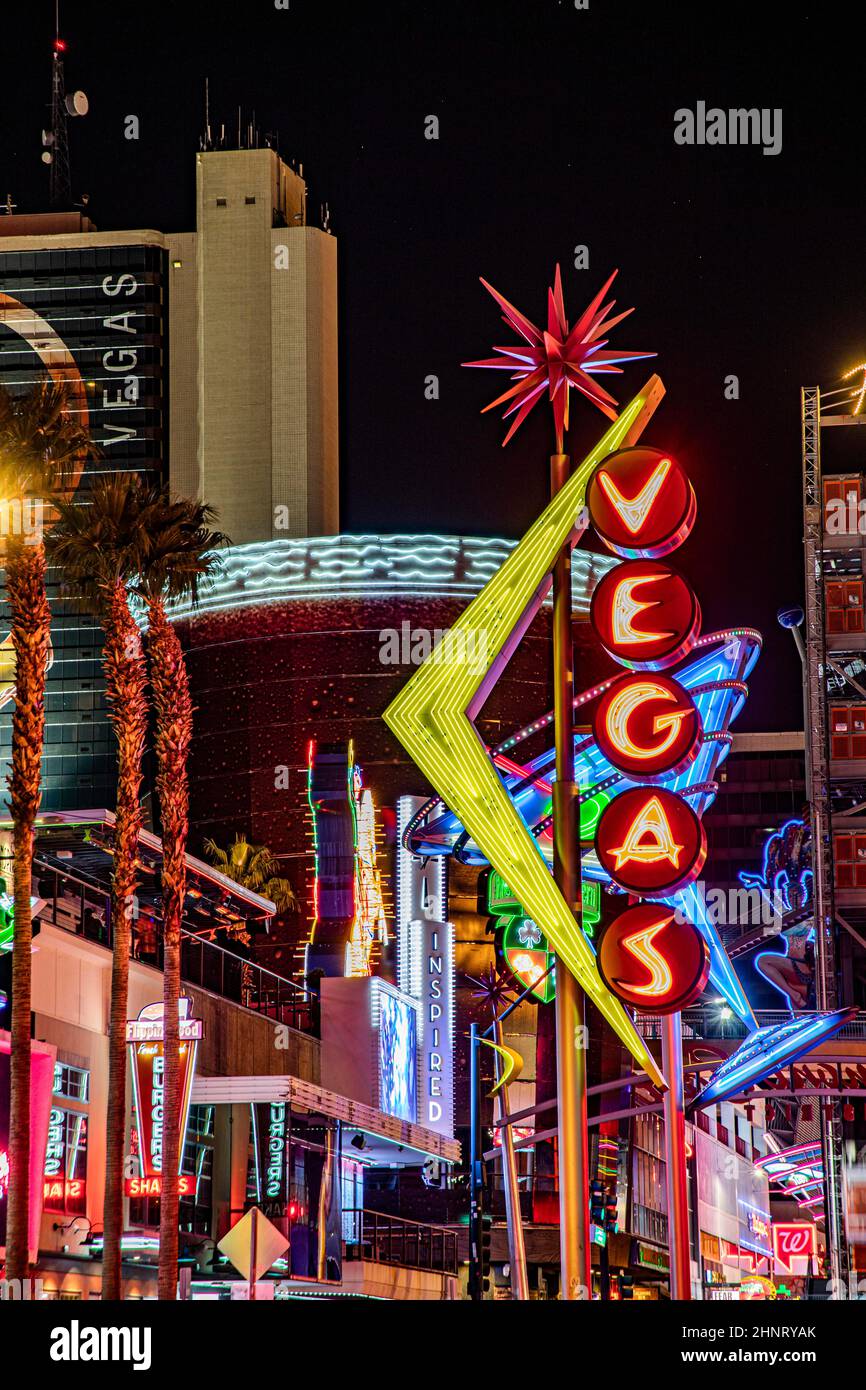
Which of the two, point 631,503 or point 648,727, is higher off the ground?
point 631,503

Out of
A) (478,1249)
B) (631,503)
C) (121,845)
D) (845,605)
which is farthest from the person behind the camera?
(845,605)

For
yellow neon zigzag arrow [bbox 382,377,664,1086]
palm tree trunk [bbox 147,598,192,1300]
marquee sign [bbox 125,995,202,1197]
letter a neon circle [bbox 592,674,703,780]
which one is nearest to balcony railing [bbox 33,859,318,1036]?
marquee sign [bbox 125,995,202,1197]

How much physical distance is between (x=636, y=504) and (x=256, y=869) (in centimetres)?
6458

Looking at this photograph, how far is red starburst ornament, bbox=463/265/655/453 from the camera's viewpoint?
2673cm

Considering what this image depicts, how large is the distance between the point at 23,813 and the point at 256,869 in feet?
198

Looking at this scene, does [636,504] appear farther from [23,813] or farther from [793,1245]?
[793,1245]

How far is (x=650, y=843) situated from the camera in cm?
2623

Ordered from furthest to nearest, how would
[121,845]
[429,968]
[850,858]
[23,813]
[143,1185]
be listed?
[429,968]
[850,858]
[143,1185]
[121,845]
[23,813]

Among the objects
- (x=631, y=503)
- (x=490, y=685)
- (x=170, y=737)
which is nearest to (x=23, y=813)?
(x=170, y=737)

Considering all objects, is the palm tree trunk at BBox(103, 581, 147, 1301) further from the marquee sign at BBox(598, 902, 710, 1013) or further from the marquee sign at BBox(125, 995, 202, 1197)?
the marquee sign at BBox(598, 902, 710, 1013)

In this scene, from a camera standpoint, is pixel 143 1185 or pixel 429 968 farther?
pixel 429 968

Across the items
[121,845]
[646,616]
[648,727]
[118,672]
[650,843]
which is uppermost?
[118,672]

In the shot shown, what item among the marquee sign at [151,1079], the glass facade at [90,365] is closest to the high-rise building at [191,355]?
the glass facade at [90,365]
